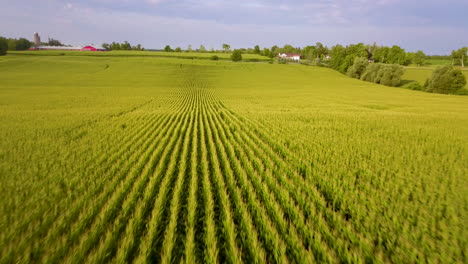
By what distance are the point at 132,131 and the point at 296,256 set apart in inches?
431

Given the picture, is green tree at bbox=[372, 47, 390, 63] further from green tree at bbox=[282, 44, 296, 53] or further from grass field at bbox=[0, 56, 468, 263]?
grass field at bbox=[0, 56, 468, 263]

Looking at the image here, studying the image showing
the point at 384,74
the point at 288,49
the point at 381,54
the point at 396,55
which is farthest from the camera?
the point at 288,49

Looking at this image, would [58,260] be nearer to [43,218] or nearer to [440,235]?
[43,218]

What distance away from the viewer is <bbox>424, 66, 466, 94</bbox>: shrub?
46.5m

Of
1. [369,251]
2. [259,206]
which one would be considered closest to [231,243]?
[259,206]

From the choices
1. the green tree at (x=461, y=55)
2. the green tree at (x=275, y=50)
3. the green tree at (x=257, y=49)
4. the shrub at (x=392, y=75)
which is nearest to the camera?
the shrub at (x=392, y=75)

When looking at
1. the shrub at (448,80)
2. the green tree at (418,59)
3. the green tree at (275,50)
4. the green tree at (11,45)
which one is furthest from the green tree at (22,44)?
the green tree at (418,59)

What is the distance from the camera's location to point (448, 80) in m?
46.9

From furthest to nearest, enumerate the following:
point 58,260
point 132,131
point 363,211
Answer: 1. point 132,131
2. point 363,211
3. point 58,260

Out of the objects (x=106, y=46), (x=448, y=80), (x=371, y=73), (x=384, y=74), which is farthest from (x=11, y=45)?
(x=448, y=80)

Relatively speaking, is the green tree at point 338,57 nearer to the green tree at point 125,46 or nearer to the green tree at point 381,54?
the green tree at point 381,54

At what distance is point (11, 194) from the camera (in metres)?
5.27

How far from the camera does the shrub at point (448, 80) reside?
153 ft

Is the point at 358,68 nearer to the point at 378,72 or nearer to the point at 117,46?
the point at 378,72
